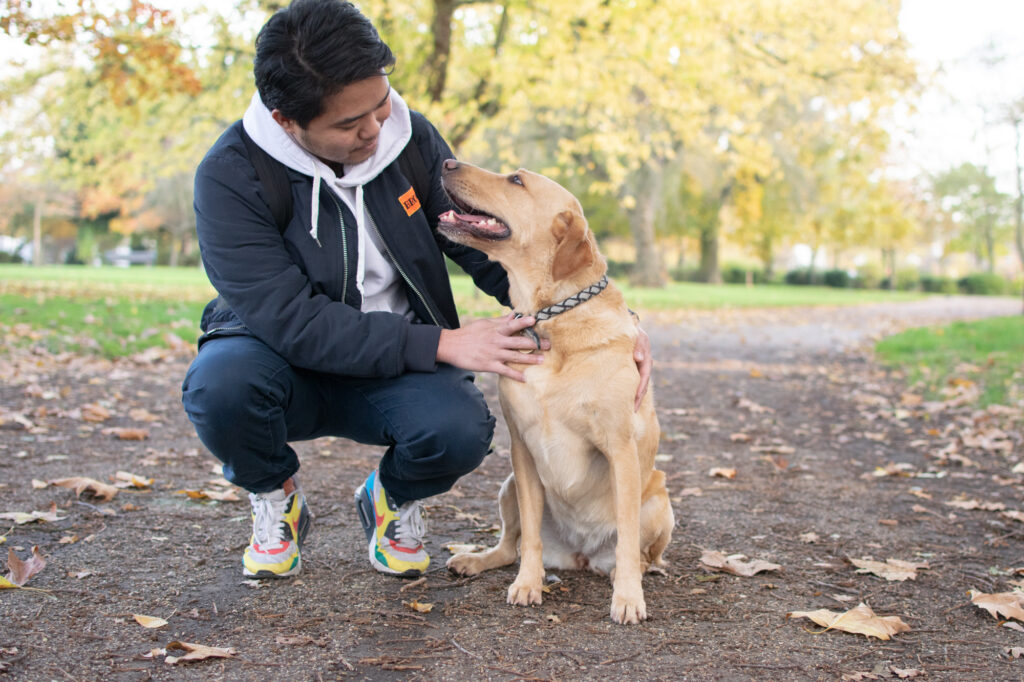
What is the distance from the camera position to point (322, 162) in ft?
10.1

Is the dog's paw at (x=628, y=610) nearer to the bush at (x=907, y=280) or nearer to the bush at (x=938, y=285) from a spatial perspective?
the bush at (x=907, y=280)

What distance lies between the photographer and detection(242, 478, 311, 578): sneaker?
2939mm

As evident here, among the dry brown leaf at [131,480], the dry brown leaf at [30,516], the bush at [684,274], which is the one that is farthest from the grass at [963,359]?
the bush at [684,274]

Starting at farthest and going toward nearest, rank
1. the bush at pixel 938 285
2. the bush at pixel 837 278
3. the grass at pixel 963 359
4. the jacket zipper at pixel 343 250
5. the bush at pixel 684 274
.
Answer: the bush at pixel 938 285 → the bush at pixel 837 278 → the bush at pixel 684 274 → the grass at pixel 963 359 → the jacket zipper at pixel 343 250

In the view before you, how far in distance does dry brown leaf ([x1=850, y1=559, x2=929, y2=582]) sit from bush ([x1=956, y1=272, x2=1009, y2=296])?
52.7 metres

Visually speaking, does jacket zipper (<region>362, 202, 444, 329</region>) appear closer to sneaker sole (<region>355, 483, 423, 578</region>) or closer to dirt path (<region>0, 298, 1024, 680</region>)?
sneaker sole (<region>355, 483, 423, 578</region>)

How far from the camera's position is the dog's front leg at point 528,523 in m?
2.88

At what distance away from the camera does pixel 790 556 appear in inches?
136

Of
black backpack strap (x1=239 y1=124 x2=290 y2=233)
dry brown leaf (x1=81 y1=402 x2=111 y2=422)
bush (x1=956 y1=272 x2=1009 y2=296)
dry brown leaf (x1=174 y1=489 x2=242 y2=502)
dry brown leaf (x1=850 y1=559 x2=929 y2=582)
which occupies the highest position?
black backpack strap (x1=239 y1=124 x2=290 y2=233)

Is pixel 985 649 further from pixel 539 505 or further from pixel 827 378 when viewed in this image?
pixel 827 378

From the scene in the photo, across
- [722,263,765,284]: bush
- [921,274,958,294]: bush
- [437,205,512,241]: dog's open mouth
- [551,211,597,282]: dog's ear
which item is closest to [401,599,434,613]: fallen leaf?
[551,211,597,282]: dog's ear

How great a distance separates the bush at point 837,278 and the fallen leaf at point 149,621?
50023 millimetres

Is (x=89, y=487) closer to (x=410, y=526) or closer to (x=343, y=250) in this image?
(x=410, y=526)

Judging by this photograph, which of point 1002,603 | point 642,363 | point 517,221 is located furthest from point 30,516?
point 1002,603
